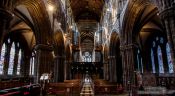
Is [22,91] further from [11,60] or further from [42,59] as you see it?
[11,60]

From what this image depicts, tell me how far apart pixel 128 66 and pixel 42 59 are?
7712mm

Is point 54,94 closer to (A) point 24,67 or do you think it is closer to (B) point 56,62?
(B) point 56,62

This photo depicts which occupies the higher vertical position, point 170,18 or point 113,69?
point 170,18

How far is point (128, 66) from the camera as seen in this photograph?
1393 centimetres

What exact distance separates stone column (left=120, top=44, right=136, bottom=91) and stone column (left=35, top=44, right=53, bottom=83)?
693 centimetres

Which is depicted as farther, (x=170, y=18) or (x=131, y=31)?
(x=131, y=31)

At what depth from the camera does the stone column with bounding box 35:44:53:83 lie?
13170 millimetres

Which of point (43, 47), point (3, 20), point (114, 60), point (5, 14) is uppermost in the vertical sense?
point (5, 14)

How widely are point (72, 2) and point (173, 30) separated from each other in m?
25.9

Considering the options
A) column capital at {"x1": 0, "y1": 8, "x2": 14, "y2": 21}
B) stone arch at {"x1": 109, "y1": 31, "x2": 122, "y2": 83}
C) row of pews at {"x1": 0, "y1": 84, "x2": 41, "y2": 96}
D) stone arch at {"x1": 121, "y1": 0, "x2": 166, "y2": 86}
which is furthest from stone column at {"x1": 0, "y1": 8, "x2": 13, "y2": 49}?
stone arch at {"x1": 109, "y1": 31, "x2": 122, "y2": 83}

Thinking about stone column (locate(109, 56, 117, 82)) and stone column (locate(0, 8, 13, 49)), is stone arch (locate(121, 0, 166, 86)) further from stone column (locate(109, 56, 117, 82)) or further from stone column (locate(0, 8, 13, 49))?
stone column (locate(0, 8, 13, 49))

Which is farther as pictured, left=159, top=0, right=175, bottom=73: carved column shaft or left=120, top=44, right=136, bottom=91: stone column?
left=120, top=44, right=136, bottom=91: stone column

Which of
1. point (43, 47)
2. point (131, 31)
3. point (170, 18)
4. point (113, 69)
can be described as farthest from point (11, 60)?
point (170, 18)

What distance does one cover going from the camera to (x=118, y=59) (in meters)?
23.3
